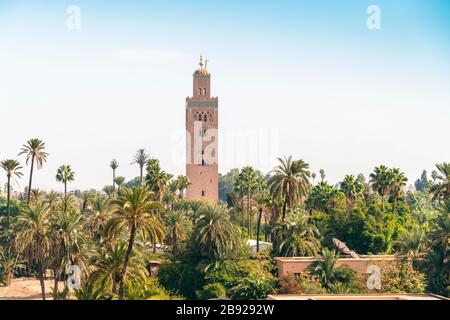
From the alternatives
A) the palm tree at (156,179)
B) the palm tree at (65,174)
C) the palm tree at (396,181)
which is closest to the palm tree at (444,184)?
the palm tree at (396,181)

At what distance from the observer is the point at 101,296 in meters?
45.2

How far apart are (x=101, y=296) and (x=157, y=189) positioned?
35.5 meters

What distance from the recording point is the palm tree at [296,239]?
63.4 m

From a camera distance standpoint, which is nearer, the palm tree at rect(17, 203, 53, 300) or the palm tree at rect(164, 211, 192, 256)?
the palm tree at rect(17, 203, 53, 300)

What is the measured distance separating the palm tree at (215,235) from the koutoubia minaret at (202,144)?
151 feet

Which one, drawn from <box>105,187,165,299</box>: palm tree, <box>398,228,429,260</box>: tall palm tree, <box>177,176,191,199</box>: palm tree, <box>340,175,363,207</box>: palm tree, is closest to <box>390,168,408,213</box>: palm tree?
<box>340,175,363,207</box>: palm tree

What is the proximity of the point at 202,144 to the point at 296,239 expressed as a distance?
48.8 m

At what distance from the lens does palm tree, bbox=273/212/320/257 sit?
6338cm

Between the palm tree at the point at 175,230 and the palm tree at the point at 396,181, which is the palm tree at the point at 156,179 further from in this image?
the palm tree at the point at 396,181

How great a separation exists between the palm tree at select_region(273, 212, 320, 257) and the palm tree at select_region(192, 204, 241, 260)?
510 cm

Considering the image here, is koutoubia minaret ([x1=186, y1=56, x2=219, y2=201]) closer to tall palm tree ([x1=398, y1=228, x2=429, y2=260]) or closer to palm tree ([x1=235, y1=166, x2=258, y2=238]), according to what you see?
palm tree ([x1=235, y1=166, x2=258, y2=238])

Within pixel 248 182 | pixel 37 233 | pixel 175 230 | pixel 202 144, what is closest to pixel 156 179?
pixel 175 230

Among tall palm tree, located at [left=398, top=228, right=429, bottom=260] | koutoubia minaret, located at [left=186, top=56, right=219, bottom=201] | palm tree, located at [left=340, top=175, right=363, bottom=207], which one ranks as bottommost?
tall palm tree, located at [left=398, top=228, right=429, bottom=260]
